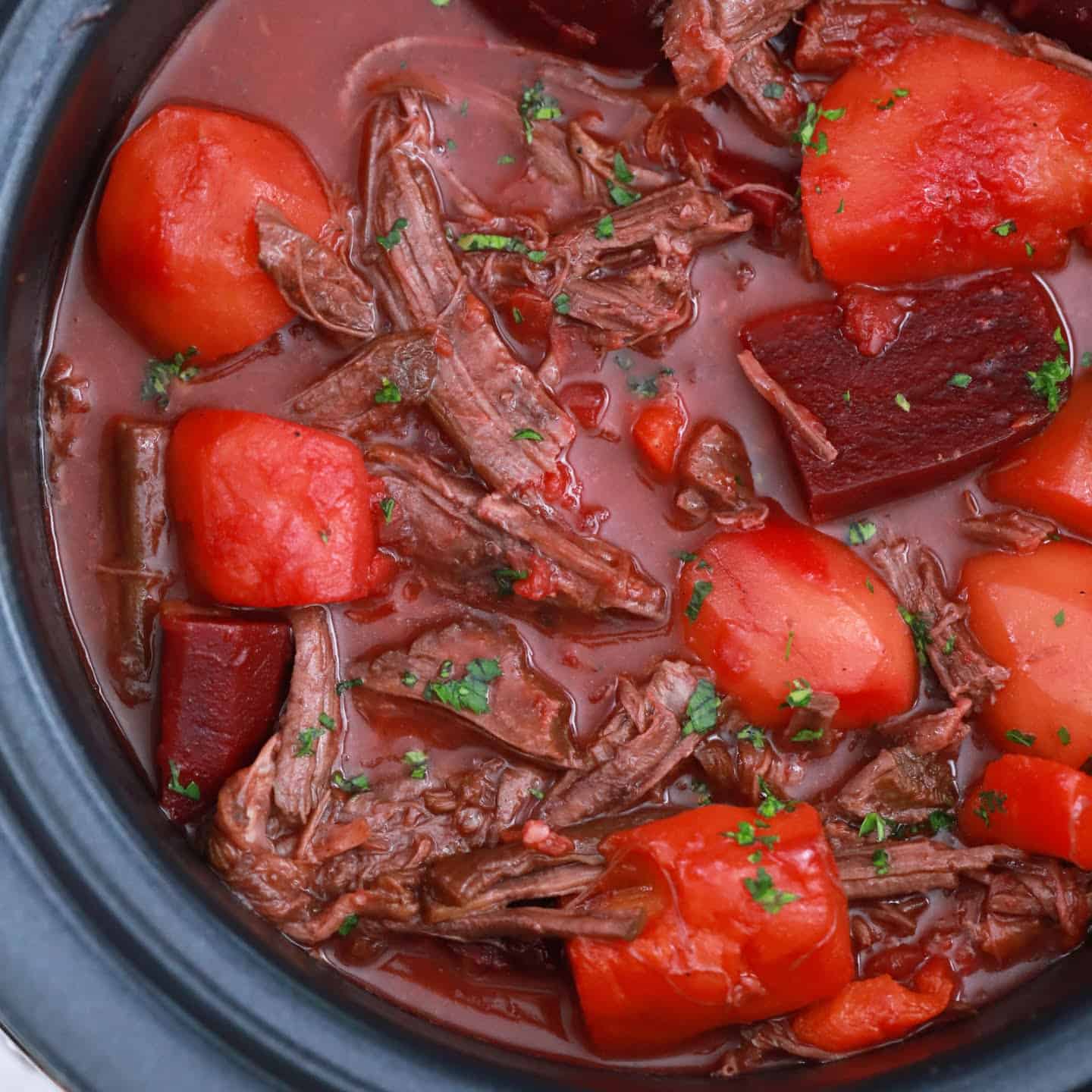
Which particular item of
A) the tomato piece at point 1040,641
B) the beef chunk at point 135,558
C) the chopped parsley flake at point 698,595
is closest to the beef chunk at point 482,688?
the chopped parsley flake at point 698,595

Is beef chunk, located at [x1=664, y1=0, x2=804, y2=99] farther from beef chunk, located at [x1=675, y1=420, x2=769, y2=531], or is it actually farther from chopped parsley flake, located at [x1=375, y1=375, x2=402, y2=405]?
chopped parsley flake, located at [x1=375, y1=375, x2=402, y2=405]

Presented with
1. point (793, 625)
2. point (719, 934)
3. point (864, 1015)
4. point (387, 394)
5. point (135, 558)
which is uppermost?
point (387, 394)

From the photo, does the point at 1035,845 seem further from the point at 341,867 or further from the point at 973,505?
the point at 341,867

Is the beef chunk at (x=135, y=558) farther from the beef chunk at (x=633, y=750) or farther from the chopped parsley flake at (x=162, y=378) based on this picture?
the beef chunk at (x=633, y=750)

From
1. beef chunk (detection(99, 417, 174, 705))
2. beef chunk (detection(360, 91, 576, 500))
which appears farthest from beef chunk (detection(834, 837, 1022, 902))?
beef chunk (detection(99, 417, 174, 705))

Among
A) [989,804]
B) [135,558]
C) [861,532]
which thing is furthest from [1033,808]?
[135,558]

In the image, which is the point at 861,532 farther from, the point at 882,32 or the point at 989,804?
the point at 882,32

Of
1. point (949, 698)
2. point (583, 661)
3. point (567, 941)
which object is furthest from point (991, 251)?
point (567, 941)

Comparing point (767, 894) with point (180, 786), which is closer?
point (767, 894)
